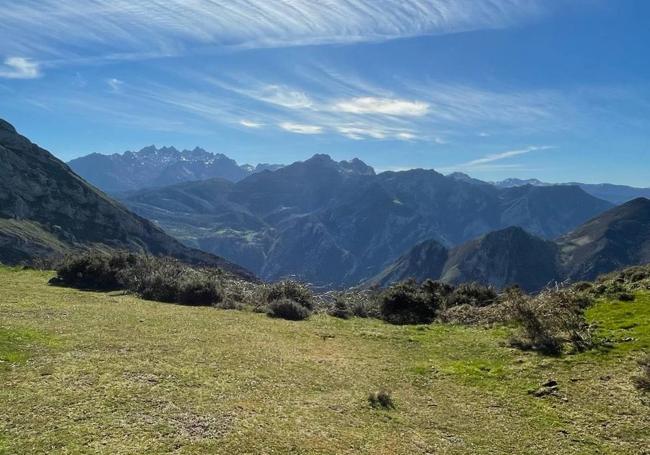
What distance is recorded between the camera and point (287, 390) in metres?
17.6

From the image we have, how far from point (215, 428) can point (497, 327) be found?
2222 cm

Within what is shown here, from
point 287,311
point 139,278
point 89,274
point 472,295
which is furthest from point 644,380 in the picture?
point 89,274

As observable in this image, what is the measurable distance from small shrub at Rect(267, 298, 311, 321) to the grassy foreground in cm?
562

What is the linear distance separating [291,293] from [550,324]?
19568mm

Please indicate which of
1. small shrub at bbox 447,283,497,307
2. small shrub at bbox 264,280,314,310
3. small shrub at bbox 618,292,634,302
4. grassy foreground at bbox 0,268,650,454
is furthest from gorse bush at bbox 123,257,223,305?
small shrub at bbox 618,292,634,302

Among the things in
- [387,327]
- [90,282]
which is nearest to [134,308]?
[90,282]

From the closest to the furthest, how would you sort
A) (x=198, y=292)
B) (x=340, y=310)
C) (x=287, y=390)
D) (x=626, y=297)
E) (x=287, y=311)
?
(x=287, y=390)
(x=626, y=297)
(x=287, y=311)
(x=198, y=292)
(x=340, y=310)

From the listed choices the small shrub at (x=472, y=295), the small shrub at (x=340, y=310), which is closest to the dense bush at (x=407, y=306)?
the small shrub at (x=472, y=295)

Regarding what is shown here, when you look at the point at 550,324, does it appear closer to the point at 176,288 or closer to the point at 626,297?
the point at 626,297

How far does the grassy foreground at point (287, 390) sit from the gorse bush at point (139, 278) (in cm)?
831

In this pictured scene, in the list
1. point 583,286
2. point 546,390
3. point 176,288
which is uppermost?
point 583,286

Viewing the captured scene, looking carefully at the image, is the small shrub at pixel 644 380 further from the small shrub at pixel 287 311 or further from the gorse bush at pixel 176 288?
the gorse bush at pixel 176 288

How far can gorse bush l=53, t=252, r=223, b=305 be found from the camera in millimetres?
36781

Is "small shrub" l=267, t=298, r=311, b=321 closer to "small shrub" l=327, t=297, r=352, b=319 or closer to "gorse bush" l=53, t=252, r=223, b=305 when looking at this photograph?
"small shrub" l=327, t=297, r=352, b=319
